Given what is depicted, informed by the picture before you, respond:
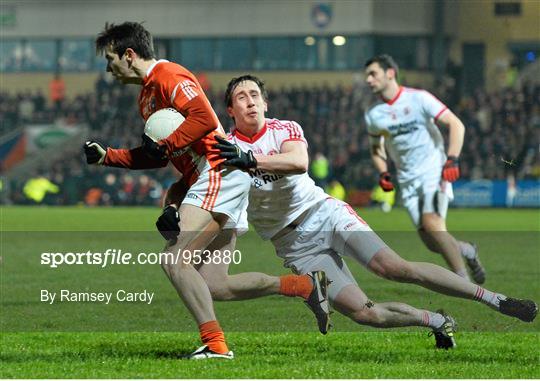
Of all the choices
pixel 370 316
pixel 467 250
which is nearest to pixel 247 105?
pixel 370 316

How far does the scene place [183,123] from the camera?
26.5 feet

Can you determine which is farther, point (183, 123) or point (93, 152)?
point (93, 152)

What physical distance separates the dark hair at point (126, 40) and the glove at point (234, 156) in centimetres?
83

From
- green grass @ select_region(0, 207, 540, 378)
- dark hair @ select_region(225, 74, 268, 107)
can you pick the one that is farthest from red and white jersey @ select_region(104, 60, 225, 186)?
green grass @ select_region(0, 207, 540, 378)

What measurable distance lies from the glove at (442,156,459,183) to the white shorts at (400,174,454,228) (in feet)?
2.98

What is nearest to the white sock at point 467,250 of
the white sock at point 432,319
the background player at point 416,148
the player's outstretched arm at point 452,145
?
the background player at point 416,148

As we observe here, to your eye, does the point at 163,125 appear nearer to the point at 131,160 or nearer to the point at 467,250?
the point at 131,160

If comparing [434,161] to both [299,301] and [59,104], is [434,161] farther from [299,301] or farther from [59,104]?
[59,104]

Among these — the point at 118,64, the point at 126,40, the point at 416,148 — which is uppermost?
the point at 126,40

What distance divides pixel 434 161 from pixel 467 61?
38.0 m

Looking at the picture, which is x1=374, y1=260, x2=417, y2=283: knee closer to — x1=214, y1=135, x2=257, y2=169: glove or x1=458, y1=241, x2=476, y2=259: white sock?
x1=214, y1=135, x2=257, y2=169: glove

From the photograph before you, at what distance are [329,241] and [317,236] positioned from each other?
0.29ft

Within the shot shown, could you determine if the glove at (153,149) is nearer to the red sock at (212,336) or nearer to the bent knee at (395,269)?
the red sock at (212,336)

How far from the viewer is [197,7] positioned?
51.2 meters
